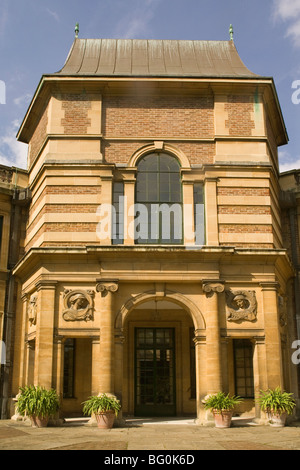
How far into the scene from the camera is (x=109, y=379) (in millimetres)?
16344

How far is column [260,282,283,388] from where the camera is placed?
16703 mm

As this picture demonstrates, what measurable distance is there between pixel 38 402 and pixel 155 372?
557 centimetres

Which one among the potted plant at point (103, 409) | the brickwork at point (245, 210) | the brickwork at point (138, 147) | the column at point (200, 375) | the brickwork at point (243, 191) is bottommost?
the potted plant at point (103, 409)

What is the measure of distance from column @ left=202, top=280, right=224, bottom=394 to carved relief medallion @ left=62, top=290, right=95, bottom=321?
3.61 meters

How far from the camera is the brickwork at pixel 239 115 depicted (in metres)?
19.0

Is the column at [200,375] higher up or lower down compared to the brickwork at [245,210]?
lower down

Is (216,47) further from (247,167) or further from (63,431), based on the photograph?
(63,431)

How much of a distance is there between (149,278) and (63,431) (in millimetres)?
5151

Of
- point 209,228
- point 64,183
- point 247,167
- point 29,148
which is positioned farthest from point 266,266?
point 29,148

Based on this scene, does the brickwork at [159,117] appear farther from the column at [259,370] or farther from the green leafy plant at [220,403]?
the green leafy plant at [220,403]

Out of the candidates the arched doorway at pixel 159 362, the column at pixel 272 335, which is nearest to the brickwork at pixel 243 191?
the column at pixel 272 335

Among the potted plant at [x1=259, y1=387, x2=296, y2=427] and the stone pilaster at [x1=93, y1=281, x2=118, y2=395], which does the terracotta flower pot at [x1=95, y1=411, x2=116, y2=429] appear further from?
the potted plant at [x1=259, y1=387, x2=296, y2=427]

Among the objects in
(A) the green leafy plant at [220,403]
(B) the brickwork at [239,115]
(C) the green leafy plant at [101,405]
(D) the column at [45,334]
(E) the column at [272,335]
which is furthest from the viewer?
(B) the brickwork at [239,115]

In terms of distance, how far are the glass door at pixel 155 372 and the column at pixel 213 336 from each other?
379cm
